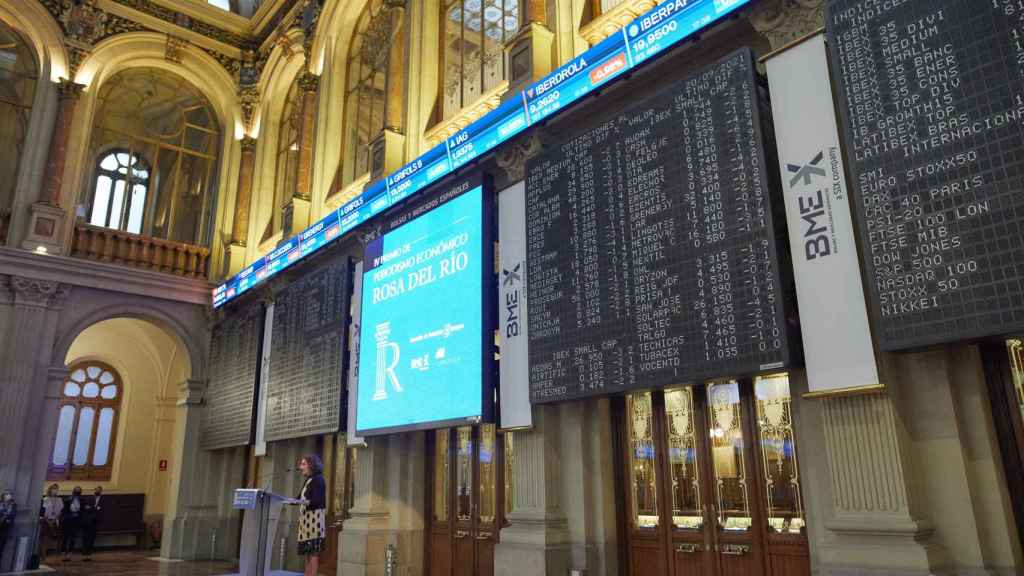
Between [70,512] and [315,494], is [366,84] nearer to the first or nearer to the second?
[315,494]

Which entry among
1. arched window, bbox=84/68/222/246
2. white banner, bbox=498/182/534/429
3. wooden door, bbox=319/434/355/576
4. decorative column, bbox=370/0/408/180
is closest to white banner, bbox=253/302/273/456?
wooden door, bbox=319/434/355/576

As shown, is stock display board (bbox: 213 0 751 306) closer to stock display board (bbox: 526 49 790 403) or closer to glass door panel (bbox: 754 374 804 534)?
stock display board (bbox: 526 49 790 403)

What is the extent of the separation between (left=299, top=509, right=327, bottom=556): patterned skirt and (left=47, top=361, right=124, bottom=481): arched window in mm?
12268

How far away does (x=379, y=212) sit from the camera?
9602 millimetres

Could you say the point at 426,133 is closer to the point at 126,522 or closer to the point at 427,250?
the point at 427,250

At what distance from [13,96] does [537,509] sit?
13.1 m

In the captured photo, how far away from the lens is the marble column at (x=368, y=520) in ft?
28.6

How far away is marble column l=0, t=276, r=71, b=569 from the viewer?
11.7 meters

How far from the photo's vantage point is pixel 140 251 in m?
14.1

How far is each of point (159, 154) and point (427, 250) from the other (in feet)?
32.3

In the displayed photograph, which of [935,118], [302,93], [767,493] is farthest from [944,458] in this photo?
[302,93]

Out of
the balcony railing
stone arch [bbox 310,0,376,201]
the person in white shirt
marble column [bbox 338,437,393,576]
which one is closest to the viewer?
marble column [bbox 338,437,393,576]

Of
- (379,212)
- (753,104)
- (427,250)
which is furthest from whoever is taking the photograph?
(379,212)

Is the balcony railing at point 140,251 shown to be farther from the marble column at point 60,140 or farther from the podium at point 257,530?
the podium at point 257,530
